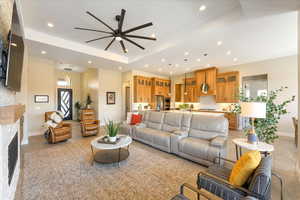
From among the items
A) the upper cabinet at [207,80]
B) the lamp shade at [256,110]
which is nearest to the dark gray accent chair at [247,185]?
the lamp shade at [256,110]

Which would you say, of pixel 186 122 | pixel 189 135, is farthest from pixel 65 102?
pixel 189 135

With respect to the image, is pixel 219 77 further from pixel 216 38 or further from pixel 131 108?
pixel 131 108

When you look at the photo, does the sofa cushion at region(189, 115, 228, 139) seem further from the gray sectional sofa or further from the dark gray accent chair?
the dark gray accent chair

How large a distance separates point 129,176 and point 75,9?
3745 mm

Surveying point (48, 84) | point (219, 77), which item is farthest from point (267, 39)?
point (48, 84)

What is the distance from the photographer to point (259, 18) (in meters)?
2.73

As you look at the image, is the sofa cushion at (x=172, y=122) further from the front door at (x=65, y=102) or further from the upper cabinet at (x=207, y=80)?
the front door at (x=65, y=102)

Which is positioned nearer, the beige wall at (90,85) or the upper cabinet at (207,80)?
the upper cabinet at (207,80)

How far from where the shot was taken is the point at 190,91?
8.12 m

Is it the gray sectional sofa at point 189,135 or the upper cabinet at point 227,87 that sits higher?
the upper cabinet at point 227,87

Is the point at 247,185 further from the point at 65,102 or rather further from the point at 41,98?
the point at 65,102

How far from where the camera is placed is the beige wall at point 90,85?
732cm

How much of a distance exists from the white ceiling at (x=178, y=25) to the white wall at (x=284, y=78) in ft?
1.81

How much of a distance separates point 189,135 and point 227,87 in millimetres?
4641
